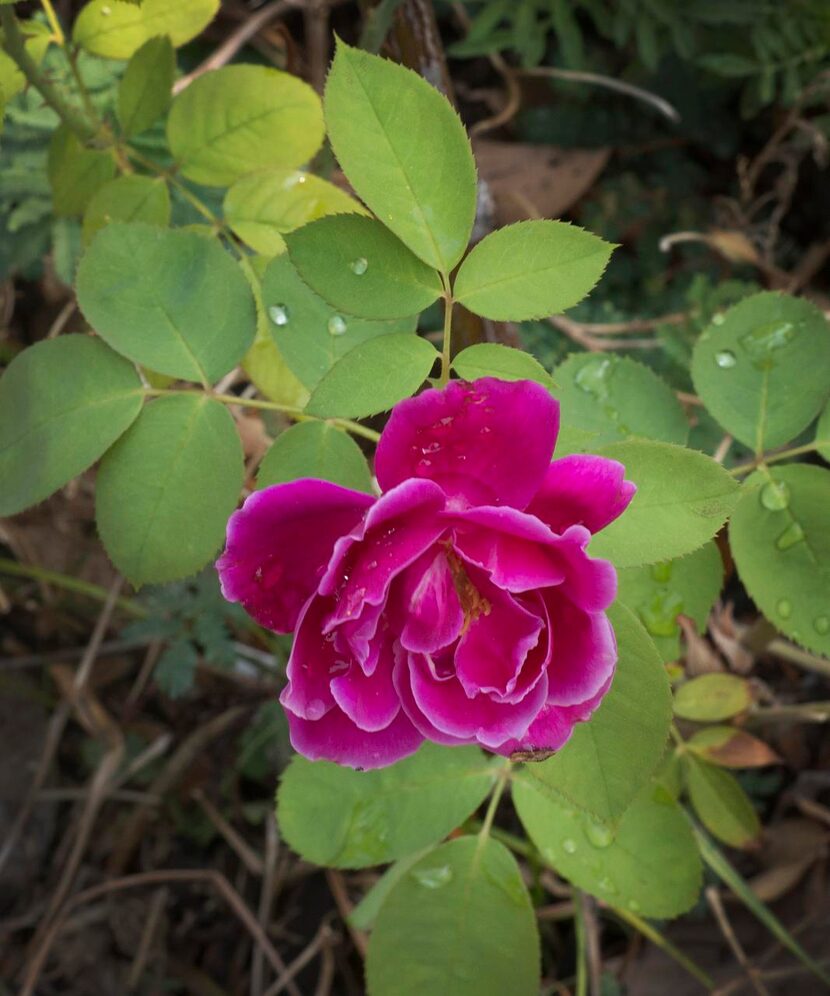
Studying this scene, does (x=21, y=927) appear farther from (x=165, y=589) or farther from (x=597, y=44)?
(x=597, y=44)

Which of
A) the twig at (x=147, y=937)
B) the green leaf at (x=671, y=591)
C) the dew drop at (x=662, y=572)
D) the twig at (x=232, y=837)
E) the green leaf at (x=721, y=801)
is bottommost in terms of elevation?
the twig at (x=147, y=937)

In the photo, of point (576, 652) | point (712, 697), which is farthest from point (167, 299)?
point (712, 697)

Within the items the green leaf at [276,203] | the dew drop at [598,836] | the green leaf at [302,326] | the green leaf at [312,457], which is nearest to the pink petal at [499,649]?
the green leaf at [312,457]

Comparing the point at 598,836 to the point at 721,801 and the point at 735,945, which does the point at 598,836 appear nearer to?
the point at 721,801

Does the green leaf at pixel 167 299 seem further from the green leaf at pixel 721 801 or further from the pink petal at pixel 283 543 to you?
the green leaf at pixel 721 801

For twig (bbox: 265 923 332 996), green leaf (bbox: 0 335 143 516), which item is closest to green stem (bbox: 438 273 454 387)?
green leaf (bbox: 0 335 143 516)

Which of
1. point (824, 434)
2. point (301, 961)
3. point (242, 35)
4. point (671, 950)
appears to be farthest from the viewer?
point (301, 961)

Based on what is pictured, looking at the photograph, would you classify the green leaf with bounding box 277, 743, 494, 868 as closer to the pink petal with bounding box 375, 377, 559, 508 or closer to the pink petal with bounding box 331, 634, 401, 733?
the pink petal with bounding box 331, 634, 401, 733
